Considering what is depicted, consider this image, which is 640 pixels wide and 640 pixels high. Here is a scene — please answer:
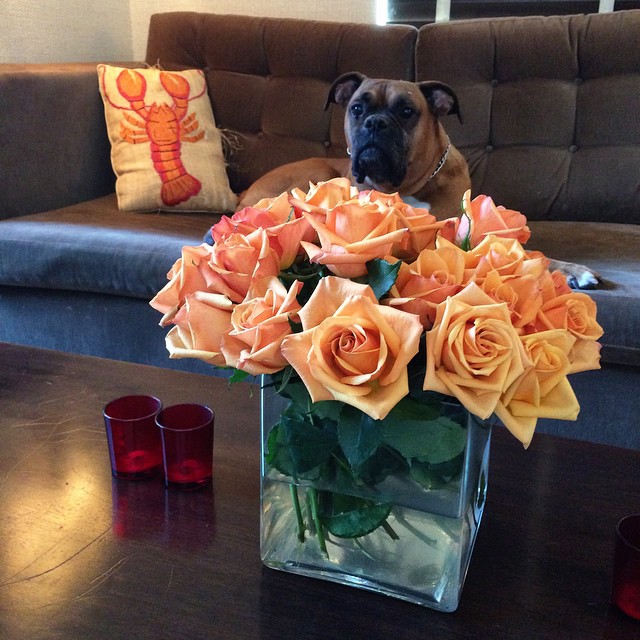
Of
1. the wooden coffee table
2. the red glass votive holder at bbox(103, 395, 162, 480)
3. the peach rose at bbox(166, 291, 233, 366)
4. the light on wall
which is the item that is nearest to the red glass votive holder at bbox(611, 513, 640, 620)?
the wooden coffee table

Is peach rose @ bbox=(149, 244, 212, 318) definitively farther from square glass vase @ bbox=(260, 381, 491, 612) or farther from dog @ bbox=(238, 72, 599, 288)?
dog @ bbox=(238, 72, 599, 288)

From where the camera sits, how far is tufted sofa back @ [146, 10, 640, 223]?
208cm

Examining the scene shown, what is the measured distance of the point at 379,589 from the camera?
2.16 feet

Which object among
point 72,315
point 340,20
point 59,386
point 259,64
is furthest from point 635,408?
point 340,20

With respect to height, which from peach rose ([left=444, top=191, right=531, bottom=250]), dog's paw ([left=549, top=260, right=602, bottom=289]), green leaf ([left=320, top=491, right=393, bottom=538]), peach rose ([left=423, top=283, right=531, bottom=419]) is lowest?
dog's paw ([left=549, top=260, right=602, bottom=289])

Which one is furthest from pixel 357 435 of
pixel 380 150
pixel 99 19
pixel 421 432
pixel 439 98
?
pixel 99 19

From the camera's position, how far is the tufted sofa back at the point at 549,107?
2.07 metres

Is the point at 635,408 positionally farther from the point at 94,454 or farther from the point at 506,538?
Result: the point at 94,454

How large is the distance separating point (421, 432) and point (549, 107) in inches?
71.6

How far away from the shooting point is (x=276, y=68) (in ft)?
7.81

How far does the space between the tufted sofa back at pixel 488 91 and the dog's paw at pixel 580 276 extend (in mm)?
630

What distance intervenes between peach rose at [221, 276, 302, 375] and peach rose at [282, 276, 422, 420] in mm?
32

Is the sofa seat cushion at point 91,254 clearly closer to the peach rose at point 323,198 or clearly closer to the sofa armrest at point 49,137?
the sofa armrest at point 49,137

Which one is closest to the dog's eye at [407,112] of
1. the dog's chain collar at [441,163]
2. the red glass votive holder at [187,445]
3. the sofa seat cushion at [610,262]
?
the dog's chain collar at [441,163]
